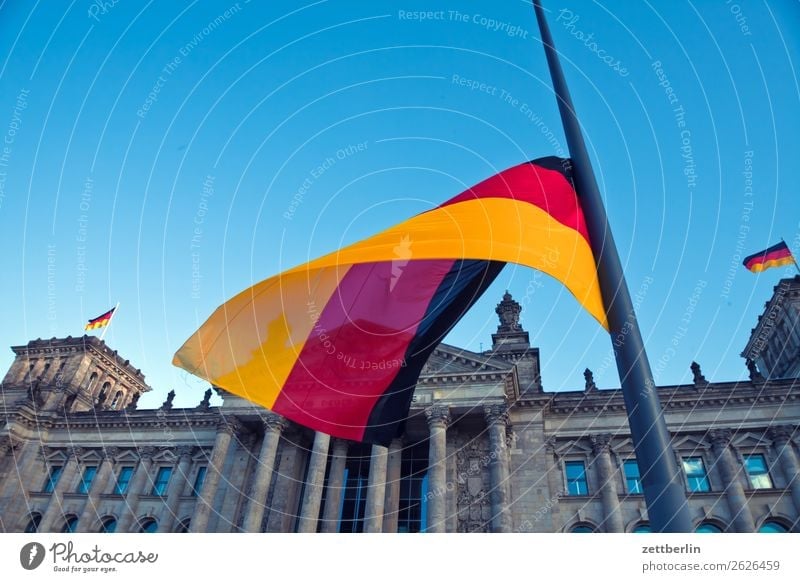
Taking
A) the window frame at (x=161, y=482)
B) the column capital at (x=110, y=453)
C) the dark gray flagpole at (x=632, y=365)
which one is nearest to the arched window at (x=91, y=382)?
the column capital at (x=110, y=453)

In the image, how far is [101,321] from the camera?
47.5m

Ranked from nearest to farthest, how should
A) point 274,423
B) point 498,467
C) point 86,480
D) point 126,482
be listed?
point 498,467
point 274,423
point 126,482
point 86,480

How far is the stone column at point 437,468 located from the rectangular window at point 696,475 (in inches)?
561

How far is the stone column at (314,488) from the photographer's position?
2788 centimetres

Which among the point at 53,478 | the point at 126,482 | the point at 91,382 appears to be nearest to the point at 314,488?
the point at 126,482

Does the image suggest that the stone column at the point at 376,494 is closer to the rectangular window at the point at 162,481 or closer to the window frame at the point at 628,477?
the window frame at the point at 628,477

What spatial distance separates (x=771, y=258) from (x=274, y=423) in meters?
33.1

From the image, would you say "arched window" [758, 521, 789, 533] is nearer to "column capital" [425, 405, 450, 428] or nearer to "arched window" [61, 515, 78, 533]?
"column capital" [425, 405, 450, 428]

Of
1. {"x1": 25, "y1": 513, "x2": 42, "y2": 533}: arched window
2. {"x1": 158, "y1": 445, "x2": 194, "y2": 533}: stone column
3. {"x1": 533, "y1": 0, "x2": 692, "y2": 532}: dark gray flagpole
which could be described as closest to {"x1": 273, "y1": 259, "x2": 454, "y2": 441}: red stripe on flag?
{"x1": 533, "y1": 0, "x2": 692, "y2": 532}: dark gray flagpole

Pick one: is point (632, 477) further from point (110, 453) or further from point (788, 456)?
point (110, 453)

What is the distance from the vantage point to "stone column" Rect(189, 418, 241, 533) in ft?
102
